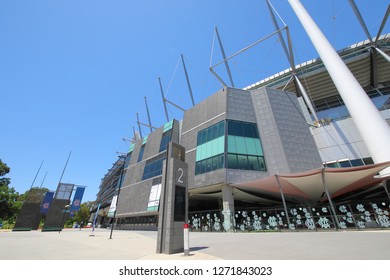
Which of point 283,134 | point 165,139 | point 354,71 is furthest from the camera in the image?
point 165,139

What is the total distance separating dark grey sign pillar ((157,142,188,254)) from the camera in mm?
7703

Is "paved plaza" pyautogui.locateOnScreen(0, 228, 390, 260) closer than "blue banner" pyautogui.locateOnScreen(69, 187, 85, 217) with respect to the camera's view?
Yes

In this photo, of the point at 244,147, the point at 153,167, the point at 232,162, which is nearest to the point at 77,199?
the point at 153,167

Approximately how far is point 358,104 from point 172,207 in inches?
615

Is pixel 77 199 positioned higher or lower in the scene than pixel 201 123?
lower

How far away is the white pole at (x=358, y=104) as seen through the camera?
42.3 feet

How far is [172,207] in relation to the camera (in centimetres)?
813

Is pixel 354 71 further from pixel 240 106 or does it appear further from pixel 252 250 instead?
pixel 252 250

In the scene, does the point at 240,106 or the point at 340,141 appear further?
the point at 240,106

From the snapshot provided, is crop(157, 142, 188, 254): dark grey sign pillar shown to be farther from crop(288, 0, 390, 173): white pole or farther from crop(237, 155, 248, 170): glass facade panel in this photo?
crop(237, 155, 248, 170): glass facade panel

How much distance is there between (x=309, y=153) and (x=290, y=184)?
32.0ft

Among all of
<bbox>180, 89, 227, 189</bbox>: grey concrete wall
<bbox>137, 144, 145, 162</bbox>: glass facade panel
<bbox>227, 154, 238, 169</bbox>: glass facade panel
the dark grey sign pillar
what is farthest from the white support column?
<bbox>137, 144, 145, 162</bbox>: glass facade panel

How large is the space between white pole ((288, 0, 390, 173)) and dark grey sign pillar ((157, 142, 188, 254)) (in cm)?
1353

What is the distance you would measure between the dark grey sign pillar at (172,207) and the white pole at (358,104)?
13.5m
